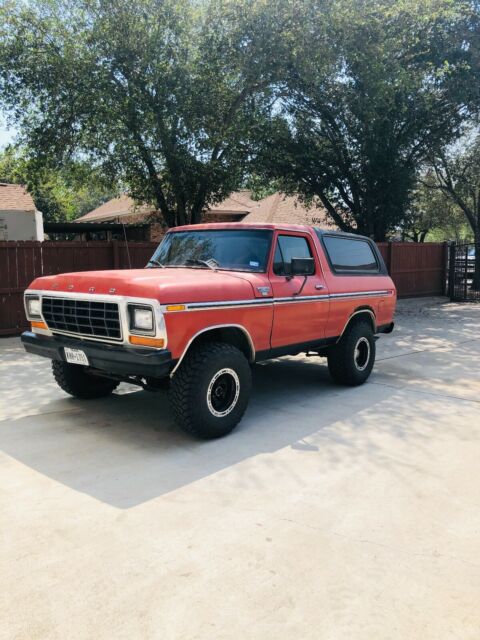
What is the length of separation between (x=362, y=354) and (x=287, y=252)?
2.03 m

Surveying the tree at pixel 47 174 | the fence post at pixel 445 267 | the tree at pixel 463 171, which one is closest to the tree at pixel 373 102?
the fence post at pixel 445 267

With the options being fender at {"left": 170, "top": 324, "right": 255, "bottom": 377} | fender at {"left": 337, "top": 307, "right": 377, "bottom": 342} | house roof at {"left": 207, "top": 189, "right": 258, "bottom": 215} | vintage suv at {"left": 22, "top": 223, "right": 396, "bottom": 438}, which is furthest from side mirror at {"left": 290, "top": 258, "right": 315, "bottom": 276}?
house roof at {"left": 207, "top": 189, "right": 258, "bottom": 215}

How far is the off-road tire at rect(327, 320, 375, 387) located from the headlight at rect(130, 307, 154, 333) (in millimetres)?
3033

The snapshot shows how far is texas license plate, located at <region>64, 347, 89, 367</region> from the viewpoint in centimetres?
486

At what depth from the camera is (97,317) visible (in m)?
4.77

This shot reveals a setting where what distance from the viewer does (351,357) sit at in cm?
678

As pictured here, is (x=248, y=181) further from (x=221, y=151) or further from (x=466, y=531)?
(x=466, y=531)

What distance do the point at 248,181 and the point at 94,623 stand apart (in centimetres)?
1517

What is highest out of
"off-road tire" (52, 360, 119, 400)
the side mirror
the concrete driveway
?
the side mirror

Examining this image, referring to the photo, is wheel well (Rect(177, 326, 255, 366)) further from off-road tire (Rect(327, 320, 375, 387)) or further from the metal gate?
the metal gate

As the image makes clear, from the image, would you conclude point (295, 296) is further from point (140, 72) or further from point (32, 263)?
point (140, 72)

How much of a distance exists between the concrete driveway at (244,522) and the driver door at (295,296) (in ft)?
2.70

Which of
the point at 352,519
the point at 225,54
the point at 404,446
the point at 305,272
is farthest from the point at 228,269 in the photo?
the point at 225,54

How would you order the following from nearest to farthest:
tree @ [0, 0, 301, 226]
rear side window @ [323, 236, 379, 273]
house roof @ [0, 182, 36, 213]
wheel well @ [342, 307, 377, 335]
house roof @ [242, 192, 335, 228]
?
rear side window @ [323, 236, 379, 273], wheel well @ [342, 307, 377, 335], tree @ [0, 0, 301, 226], house roof @ [0, 182, 36, 213], house roof @ [242, 192, 335, 228]
